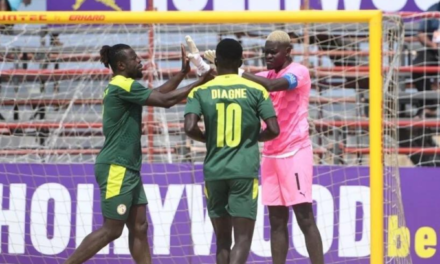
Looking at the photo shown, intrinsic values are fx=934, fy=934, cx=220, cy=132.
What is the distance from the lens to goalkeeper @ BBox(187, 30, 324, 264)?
25.0ft

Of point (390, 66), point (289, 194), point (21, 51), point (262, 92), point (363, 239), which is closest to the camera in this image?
point (262, 92)

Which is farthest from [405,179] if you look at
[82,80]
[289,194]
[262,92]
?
[82,80]

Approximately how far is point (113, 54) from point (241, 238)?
72.2 inches

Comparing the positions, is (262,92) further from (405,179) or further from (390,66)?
(405,179)

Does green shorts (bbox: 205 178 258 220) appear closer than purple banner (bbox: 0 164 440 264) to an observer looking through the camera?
Yes

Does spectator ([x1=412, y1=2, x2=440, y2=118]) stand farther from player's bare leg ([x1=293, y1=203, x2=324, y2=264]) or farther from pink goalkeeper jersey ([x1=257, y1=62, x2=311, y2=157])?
player's bare leg ([x1=293, y1=203, x2=324, y2=264])

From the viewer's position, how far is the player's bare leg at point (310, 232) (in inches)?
300

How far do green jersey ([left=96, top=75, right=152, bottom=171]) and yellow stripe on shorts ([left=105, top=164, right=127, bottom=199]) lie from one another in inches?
1.7

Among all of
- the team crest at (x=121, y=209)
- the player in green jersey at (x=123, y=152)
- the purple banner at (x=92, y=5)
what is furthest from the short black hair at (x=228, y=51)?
the purple banner at (x=92, y=5)

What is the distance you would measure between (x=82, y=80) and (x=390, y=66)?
4.00 m

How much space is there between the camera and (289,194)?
7621 mm

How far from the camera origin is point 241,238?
6.89 metres

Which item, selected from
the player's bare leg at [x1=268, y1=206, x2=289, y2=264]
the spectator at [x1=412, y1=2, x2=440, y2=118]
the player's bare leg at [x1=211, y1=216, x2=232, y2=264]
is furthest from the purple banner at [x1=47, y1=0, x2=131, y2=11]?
the player's bare leg at [x1=211, y1=216, x2=232, y2=264]

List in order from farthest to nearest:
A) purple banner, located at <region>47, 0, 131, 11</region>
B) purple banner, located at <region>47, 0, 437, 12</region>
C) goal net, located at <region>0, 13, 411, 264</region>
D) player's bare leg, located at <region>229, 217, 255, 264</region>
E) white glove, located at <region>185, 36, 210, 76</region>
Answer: purple banner, located at <region>47, 0, 131, 11</region> < purple banner, located at <region>47, 0, 437, 12</region> < goal net, located at <region>0, 13, 411, 264</region> < white glove, located at <region>185, 36, 210, 76</region> < player's bare leg, located at <region>229, 217, 255, 264</region>
